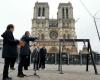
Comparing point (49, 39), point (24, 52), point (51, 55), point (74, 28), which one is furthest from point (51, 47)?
point (24, 52)

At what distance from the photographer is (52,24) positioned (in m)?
98.1

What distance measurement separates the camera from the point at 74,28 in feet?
312

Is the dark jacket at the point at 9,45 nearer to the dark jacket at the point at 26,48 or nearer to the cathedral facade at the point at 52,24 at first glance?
the dark jacket at the point at 26,48

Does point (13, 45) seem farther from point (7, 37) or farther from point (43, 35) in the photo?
point (43, 35)

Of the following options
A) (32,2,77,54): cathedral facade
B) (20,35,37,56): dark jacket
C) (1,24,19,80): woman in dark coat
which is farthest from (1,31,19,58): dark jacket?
(32,2,77,54): cathedral facade

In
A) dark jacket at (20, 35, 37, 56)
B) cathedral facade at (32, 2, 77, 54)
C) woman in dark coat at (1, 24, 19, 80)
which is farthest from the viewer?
cathedral facade at (32, 2, 77, 54)

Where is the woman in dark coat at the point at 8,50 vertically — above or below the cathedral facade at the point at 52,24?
below

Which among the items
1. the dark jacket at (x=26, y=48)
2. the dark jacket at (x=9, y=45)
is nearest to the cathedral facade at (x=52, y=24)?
the dark jacket at (x=26, y=48)

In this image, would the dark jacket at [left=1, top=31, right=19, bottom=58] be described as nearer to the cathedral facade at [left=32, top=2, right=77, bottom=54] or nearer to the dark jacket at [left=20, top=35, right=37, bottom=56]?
the dark jacket at [left=20, top=35, right=37, bottom=56]

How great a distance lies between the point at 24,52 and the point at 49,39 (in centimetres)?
8643

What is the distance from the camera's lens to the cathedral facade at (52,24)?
9412cm

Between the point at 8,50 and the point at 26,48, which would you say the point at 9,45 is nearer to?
the point at 8,50

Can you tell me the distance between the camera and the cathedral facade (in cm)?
9412

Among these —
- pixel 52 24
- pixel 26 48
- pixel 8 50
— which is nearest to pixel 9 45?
pixel 8 50
